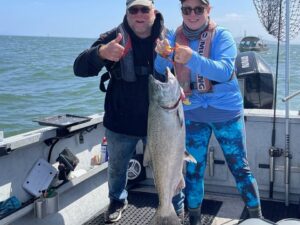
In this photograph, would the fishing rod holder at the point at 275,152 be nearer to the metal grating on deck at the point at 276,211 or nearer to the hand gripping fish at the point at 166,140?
the metal grating on deck at the point at 276,211

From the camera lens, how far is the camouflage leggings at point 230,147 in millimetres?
3555

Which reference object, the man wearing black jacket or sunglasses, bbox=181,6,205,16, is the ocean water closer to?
the man wearing black jacket

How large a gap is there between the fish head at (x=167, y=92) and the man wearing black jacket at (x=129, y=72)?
802 mm

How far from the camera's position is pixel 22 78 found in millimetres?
19766

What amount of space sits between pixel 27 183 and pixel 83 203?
78 centimetres

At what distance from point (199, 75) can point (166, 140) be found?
74 cm

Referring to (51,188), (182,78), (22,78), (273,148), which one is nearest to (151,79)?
(182,78)

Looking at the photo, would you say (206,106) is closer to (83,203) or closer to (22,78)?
(83,203)

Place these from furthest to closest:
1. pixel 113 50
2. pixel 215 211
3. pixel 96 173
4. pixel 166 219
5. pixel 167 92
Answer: pixel 96 173, pixel 215 211, pixel 166 219, pixel 113 50, pixel 167 92

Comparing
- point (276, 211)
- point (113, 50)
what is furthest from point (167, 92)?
point (276, 211)

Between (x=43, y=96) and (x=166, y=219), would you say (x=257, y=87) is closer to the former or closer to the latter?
(x=166, y=219)

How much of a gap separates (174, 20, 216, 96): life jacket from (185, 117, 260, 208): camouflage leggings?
0.31 meters

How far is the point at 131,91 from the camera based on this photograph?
3816mm

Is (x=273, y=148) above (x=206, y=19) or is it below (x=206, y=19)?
below
